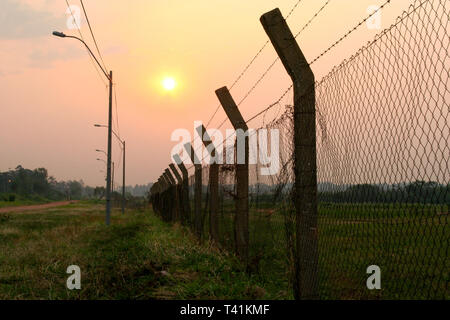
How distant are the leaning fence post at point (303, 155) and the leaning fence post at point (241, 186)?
2293mm

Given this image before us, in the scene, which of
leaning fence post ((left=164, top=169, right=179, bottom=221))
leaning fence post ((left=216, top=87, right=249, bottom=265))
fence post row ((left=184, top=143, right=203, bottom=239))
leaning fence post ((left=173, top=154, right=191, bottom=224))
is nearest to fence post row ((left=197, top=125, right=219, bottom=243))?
fence post row ((left=184, top=143, right=203, bottom=239))

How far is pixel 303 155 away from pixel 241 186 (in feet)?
8.42

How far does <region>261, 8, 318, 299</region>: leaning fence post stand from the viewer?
4629 mm

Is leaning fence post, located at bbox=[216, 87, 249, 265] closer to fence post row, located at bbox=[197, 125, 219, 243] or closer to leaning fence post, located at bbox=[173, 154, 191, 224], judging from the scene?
fence post row, located at bbox=[197, 125, 219, 243]

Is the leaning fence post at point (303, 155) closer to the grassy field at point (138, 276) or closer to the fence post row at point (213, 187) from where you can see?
the grassy field at point (138, 276)

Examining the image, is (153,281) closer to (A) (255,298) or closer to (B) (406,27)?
(A) (255,298)

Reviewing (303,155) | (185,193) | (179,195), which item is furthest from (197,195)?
(303,155)

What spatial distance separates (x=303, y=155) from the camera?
4.68m

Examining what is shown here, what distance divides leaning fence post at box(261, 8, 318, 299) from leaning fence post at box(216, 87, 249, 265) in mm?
2293

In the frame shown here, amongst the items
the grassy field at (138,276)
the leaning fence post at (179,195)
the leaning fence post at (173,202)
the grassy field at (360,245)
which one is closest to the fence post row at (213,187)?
the grassy field at (360,245)

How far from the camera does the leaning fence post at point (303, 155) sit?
4.63 m

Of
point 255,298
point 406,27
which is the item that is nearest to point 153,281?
point 255,298

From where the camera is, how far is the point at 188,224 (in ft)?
45.2

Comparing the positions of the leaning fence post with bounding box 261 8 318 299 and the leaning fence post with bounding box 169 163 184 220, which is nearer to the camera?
the leaning fence post with bounding box 261 8 318 299
